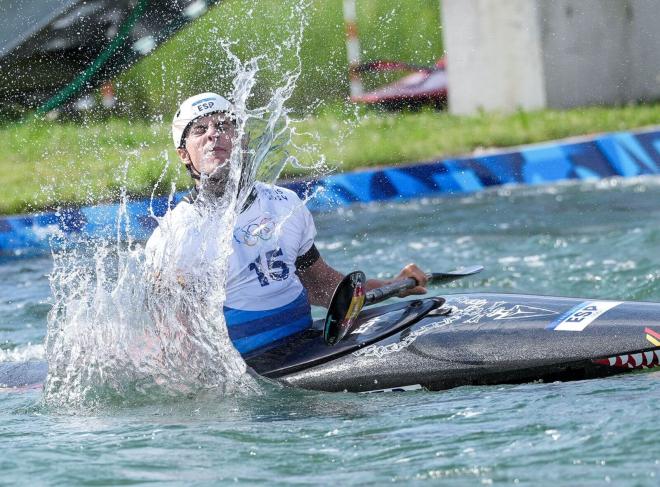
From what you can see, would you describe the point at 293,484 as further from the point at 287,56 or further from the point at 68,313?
the point at 287,56

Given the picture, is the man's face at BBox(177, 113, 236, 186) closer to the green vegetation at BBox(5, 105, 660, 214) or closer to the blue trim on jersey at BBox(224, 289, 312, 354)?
the blue trim on jersey at BBox(224, 289, 312, 354)

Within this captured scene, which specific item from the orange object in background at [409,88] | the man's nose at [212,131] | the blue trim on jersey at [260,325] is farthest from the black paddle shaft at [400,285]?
the orange object in background at [409,88]

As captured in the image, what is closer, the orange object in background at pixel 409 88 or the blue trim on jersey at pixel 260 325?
the blue trim on jersey at pixel 260 325

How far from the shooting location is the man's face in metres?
5.04

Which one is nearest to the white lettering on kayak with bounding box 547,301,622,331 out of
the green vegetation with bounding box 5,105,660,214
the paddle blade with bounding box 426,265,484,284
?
the paddle blade with bounding box 426,265,484,284

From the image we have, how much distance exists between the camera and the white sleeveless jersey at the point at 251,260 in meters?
4.93

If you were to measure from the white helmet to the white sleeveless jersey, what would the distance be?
0.31 m

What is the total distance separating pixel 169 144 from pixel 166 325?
8.23 m

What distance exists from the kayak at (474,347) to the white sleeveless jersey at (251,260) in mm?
104

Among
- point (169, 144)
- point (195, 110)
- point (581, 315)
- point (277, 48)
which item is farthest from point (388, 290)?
point (277, 48)

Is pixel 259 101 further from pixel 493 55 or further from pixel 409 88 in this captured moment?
pixel 409 88

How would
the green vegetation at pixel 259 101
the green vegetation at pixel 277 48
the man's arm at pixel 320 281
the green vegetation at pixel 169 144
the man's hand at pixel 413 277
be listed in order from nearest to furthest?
1. the man's hand at pixel 413 277
2. the man's arm at pixel 320 281
3. the green vegetation at pixel 169 144
4. the green vegetation at pixel 259 101
5. the green vegetation at pixel 277 48

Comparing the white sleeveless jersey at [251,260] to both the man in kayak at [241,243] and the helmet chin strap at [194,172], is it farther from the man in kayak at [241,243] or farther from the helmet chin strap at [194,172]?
the helmet chin strap at [194,172]

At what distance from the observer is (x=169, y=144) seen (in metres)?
13.1
